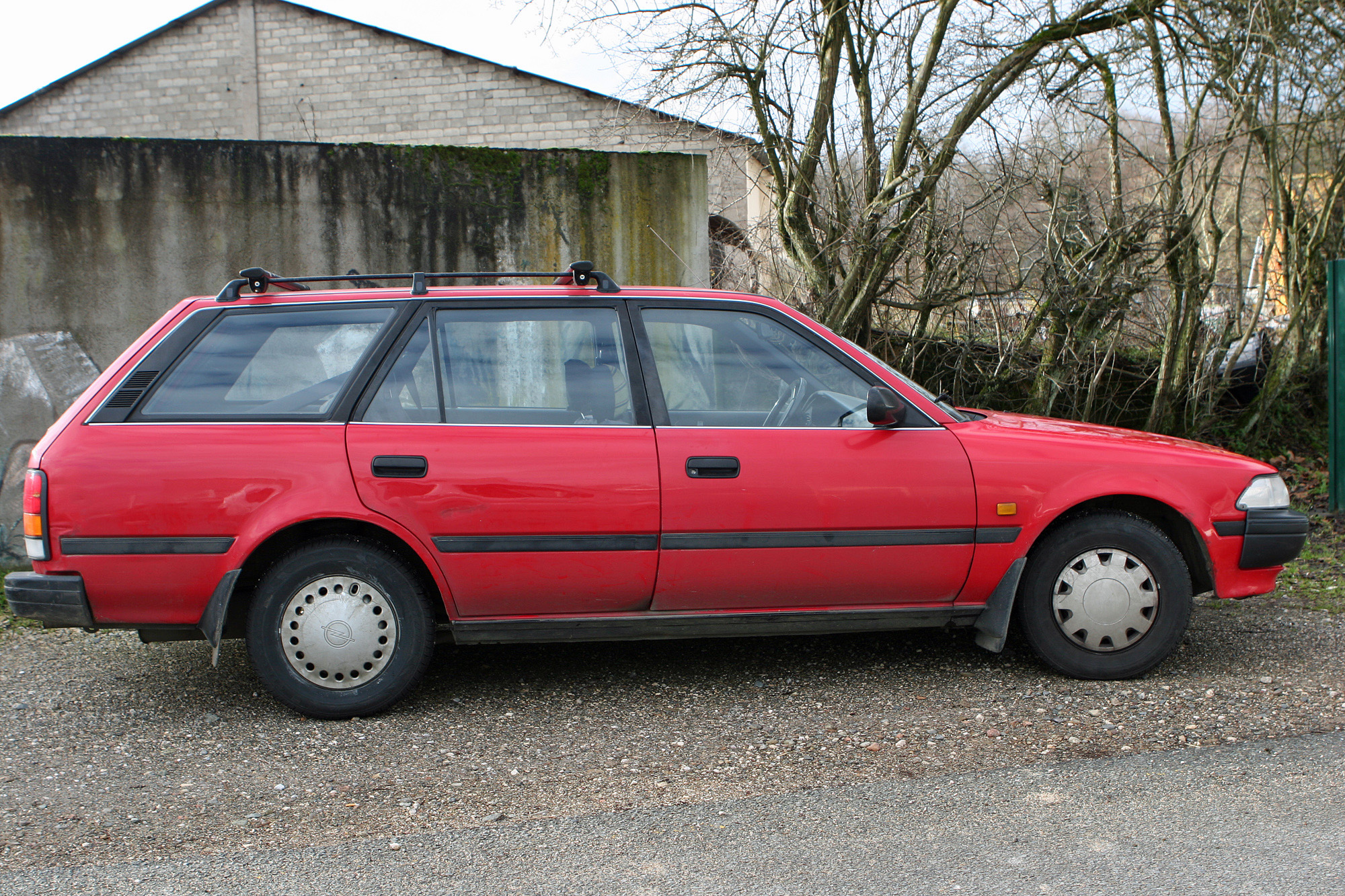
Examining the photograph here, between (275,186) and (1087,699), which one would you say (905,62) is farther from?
(1087,699)

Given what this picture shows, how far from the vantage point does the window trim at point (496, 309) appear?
394 centimetres

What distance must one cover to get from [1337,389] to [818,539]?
5.56 meters

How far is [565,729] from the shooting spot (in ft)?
12.6

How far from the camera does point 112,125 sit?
58.7 ft

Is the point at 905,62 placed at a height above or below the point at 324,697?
above

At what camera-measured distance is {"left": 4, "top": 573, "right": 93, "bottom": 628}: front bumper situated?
373cm

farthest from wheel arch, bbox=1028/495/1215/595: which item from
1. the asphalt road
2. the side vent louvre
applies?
the side vent louvre

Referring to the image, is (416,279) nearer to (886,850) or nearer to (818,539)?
(818,539)

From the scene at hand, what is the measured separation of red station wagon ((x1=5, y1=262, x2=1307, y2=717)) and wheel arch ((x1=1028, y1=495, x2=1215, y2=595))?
0.07 feet

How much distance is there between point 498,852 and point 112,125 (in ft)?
62.1

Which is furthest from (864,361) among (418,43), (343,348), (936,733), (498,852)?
(418,43)

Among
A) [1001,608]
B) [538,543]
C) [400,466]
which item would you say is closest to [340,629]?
[400,466]

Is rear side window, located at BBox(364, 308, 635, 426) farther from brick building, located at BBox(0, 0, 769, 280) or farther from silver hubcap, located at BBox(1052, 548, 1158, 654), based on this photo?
brick building, located at BBox(0, 0, 769, 280)

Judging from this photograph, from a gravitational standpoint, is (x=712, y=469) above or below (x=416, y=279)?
below
